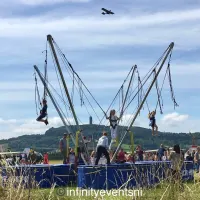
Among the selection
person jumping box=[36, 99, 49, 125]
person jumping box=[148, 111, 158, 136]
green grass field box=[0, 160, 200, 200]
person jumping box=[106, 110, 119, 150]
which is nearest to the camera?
green grass field box=[0, 160, 200, 200]

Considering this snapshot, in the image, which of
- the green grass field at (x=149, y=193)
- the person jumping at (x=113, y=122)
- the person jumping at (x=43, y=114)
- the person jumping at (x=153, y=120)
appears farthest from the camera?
the person jumping at (x=153, y=120)

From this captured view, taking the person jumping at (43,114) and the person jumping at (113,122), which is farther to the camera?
the person jumping at (113,122)

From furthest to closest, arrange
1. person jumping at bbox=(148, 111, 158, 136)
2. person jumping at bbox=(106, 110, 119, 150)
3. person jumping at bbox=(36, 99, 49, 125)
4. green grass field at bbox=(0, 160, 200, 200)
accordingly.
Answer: person jumping at bbox=(148, 111, 158, 136) < person jumping at bbox=(106, 110, 119, 150) < person jumping at bbox=(36, 99, 49, 125) < green grass field at bbox=(0, 160, 200, 200)

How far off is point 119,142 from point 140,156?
6803mm

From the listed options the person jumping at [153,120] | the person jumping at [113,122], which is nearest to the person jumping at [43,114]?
the person jumping at [113,122]

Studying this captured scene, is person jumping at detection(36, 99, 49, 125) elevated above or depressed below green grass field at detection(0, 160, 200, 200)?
above

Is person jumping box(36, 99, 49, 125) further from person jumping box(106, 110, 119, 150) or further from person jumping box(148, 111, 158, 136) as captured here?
person jumping box(148, 111, 158, 136)

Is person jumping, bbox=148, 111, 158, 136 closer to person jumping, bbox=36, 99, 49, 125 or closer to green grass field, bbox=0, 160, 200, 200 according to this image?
person jumping, bbox=36, 99, 49, 125

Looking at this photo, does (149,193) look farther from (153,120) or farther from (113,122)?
(153,120)

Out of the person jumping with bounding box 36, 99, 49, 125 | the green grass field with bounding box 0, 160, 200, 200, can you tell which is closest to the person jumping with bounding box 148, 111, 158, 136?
the person jumping with bounding box 36, 99, 49, 125

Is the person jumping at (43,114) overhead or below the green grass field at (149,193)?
overhead

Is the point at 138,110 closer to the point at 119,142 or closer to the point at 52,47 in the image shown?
the point at 119,142

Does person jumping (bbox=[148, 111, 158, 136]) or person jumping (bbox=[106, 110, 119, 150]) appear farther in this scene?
person jumping (bbox=[148, 111, 158, 136])

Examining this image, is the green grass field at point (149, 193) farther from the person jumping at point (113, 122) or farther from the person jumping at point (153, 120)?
the person jumping at point (153, 120)
